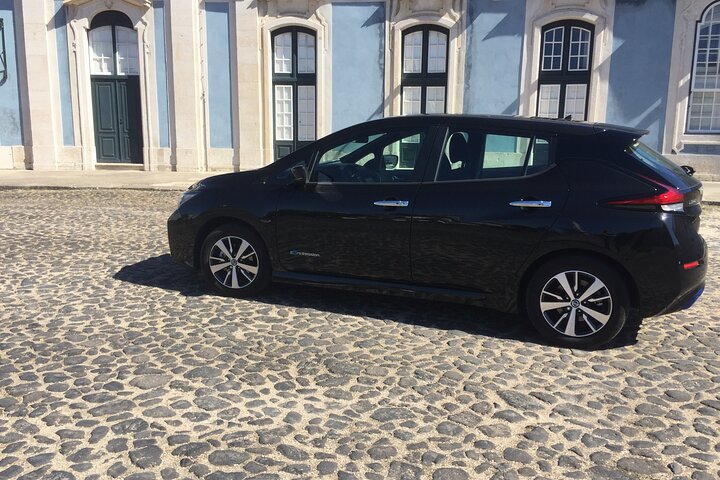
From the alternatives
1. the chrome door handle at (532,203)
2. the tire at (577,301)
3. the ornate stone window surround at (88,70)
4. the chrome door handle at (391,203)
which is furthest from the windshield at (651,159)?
the ornate stone window surround at (88,70)

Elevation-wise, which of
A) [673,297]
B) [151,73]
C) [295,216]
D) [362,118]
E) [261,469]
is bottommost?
[261,469]

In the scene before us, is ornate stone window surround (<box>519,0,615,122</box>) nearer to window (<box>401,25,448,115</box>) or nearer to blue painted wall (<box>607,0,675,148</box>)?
blue painted wall (<box>607,0,675,148</box>)

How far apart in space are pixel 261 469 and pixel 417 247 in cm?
248

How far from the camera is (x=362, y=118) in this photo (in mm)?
18234

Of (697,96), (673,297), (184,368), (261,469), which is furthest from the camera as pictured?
(697,96)

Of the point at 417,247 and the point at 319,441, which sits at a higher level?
the point at 417,247

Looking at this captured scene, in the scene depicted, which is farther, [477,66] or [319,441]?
[477,66]

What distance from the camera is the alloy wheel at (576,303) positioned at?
4727 millimetres

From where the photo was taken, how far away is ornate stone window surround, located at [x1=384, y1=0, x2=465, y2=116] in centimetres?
1708

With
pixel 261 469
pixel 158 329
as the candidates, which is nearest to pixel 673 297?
pixel 261 469

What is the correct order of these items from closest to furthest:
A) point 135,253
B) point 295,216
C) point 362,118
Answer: point 295,216 → point 135,253 → point 362,118

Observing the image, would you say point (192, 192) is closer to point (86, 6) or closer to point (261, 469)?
point (261, 469)

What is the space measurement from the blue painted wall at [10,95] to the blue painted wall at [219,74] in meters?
5.62

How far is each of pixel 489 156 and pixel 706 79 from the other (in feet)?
45.7
